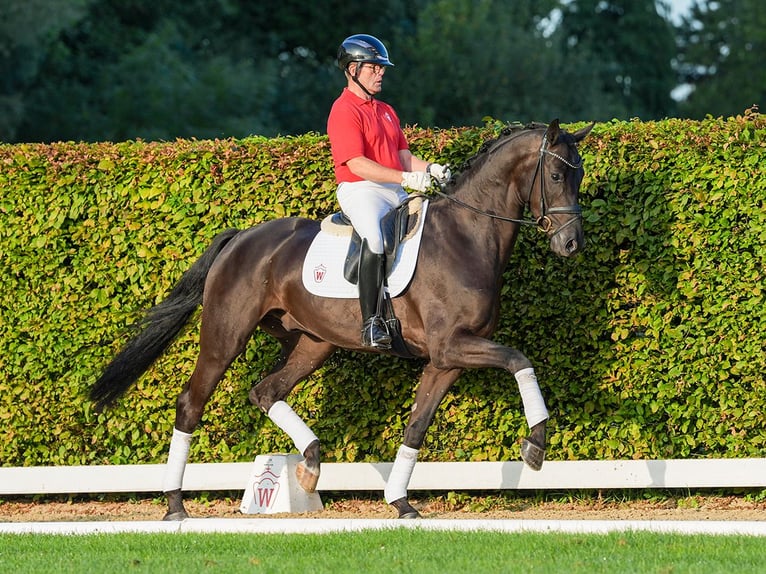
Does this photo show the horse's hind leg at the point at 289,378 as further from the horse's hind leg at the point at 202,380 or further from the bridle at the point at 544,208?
the bridle at the point at 544,208

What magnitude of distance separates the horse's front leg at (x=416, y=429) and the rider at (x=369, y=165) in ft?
1.52

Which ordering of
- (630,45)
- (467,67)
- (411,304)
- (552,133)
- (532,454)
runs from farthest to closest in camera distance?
(630,45) → (467,67) → (411,304) → (552,133) → (532,454)

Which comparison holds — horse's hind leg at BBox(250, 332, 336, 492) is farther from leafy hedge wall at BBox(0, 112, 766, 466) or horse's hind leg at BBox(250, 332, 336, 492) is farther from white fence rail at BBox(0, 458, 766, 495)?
white fence rail at BBox(0, 458, 766, 495)

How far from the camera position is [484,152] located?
7.62 metres

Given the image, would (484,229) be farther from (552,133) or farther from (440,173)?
(552,133)

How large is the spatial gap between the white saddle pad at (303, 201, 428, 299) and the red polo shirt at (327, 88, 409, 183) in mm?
459

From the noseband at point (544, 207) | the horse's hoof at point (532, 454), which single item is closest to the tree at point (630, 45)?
the noseband at point (544, 207)

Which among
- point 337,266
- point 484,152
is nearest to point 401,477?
point 337,266

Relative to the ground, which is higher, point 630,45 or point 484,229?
point 630,45

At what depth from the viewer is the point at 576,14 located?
157 ft

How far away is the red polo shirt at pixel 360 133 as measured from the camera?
7.63m

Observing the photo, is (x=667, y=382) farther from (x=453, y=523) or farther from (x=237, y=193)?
(x=237, y=193)

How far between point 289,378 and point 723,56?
166 ft

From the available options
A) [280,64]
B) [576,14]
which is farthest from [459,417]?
[576,14]
